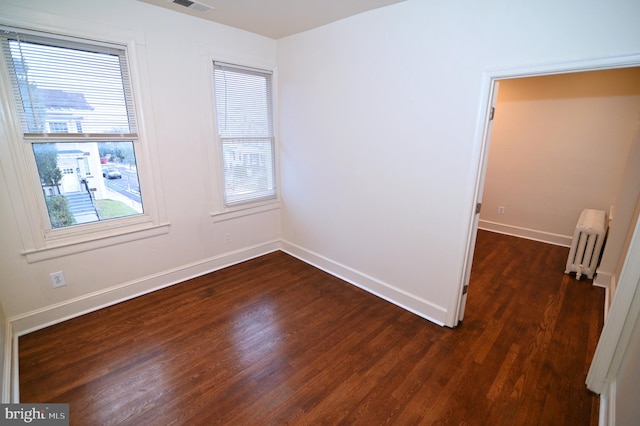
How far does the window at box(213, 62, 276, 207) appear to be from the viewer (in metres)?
3.17

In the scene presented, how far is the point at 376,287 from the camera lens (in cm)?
300

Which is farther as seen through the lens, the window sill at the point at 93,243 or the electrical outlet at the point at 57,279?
the electrical outlet at the point at 57,279

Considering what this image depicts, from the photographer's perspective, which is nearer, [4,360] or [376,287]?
[4,360]

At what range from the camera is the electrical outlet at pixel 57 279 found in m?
2.42

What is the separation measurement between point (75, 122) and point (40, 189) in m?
0.59

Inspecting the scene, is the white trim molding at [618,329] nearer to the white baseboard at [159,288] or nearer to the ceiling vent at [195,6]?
the white baseboard at [159,288]

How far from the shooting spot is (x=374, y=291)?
3027mm

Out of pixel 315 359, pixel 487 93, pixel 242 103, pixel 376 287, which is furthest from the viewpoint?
pixel 242 103

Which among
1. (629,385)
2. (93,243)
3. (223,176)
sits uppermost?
(223,176)

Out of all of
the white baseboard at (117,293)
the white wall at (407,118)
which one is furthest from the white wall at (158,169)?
the white wall at (407,118)

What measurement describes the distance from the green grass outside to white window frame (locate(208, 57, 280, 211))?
835 mm

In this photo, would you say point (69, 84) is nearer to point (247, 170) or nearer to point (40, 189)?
point (40, 189)

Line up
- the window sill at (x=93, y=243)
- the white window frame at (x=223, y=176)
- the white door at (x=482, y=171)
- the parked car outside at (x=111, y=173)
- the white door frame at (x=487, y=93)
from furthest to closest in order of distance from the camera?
the white window frame at (x=223, y=176), the parked car outside at (x=111, y=173), the window sill at (x=93, y=243), the white door at (x=482, y=171), the white door frame at (x=487, y=93)

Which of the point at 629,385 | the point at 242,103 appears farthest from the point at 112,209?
the point at 629,385
